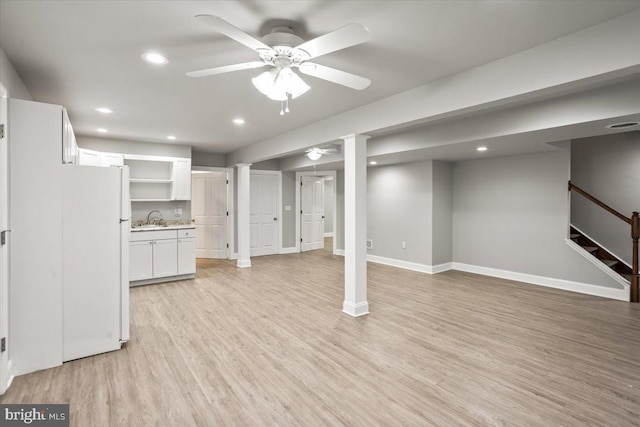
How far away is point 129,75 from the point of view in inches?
114

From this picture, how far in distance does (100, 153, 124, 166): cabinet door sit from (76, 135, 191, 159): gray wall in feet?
0.93

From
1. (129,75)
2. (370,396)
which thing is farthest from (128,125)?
(370,396)

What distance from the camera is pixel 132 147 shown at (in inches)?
233

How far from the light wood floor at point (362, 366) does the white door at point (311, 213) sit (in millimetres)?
4369

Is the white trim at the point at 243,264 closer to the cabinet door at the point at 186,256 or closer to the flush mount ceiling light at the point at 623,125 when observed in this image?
the cabinet door at the point at 186,256

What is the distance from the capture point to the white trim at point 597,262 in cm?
448

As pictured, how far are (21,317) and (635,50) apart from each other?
463 cm

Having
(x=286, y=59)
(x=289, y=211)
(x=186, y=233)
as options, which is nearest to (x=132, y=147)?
(x=186, y=233)

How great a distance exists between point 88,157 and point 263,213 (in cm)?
387

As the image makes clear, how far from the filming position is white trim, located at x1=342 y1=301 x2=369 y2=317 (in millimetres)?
3814

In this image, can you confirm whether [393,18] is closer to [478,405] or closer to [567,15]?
[567,15]

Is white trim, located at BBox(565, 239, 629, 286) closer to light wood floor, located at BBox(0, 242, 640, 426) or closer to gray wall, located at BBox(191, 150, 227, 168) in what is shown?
light wood floor, located at BBox(0, 242, 640, 426)

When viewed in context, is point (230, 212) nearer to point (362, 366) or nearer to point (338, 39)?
point (362, 366)

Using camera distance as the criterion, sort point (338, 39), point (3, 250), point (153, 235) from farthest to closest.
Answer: point (153, 235) → point (3, 250) → point (338, 39)
